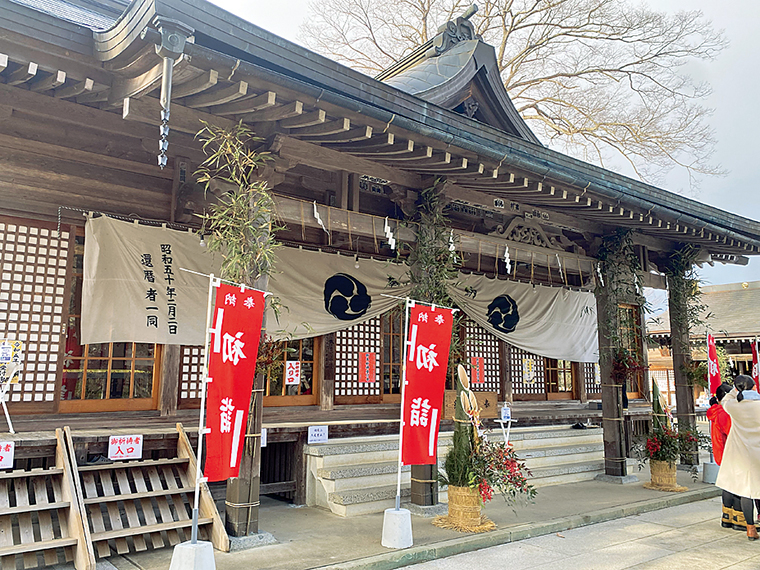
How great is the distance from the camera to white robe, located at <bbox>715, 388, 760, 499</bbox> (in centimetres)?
533

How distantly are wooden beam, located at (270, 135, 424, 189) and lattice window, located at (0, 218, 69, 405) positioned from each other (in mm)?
2829

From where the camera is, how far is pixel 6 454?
15.2 ft

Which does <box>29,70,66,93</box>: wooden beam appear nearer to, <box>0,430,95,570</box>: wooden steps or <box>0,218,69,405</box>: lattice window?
<box>0,218,69,405</box>: lattice window

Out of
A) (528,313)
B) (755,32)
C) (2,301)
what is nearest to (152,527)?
(2,301)

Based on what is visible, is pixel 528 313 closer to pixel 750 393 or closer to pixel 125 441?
pixel 750 393

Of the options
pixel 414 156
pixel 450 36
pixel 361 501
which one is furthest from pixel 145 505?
pixel 450 36

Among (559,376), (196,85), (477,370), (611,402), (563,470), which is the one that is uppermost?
(196,85)

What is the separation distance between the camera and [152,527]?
446 cm

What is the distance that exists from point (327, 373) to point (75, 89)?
4.75 meters

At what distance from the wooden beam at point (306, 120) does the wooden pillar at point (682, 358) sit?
7.12 m

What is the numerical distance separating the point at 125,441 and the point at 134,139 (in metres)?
3.13

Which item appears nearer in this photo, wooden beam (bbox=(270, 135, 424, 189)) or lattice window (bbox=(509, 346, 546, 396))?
wooden beam (bbox=(270, 135, 424, 189))

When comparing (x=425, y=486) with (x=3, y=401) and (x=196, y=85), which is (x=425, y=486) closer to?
(x=3, y=401)

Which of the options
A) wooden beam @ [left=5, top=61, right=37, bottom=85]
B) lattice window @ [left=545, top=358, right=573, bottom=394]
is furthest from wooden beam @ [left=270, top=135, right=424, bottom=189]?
lattice window @ [left=545, top=358, right=573, bottom=394]
